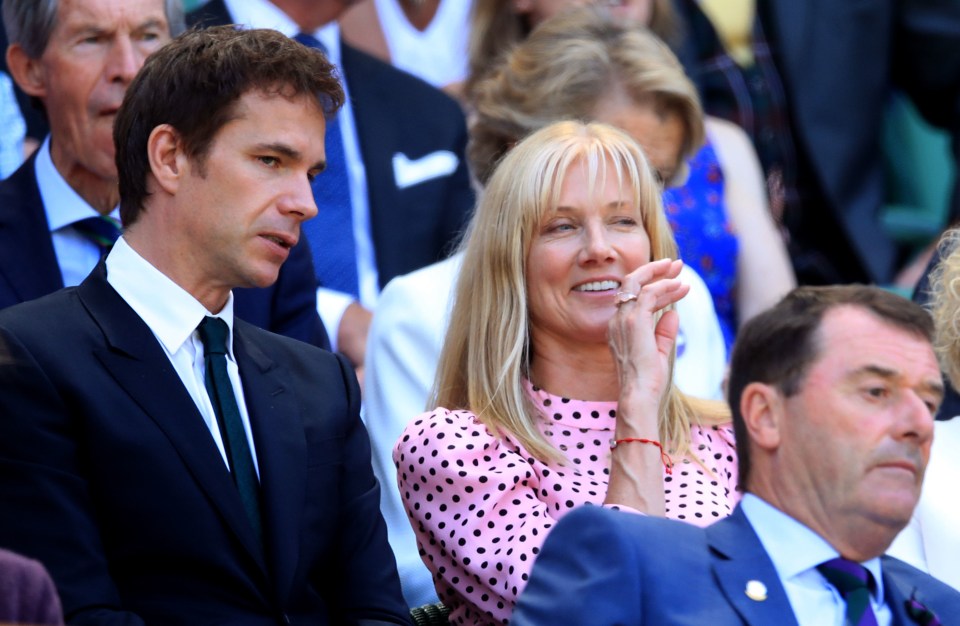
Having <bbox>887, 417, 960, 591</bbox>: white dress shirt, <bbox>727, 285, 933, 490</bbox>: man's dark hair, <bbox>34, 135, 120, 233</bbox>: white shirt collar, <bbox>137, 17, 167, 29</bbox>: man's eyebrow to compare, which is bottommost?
<bbox>887, 417, 960, 591</bbox>: white dress shirt

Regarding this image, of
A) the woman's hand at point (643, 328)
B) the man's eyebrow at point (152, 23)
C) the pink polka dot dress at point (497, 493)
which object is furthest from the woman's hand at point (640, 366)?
the man's eyebrow at point (152, 23)

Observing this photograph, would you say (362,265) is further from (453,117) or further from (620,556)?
(620,556)

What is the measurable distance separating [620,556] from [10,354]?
115 cm

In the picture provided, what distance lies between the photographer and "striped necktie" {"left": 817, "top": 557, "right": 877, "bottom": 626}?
284cm

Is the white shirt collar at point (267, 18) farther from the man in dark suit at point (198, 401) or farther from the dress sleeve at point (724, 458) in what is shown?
the dress sleeve at point (724, 458)

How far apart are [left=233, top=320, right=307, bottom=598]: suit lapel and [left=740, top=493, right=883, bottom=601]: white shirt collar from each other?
892 millimetres

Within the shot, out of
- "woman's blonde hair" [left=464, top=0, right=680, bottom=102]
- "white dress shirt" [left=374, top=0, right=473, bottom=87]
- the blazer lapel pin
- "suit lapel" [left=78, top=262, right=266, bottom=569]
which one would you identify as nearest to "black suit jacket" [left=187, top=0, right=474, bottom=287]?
"woman's blonde hair" [left=464, top=0, right=680, bottom=102]

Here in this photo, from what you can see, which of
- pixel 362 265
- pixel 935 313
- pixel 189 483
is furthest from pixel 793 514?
pixel 362 265

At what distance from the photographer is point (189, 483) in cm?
312

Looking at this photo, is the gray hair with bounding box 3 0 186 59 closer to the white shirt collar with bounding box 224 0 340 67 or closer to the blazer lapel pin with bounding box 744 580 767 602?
the white shirt collar with bounding box 224 0 340 67

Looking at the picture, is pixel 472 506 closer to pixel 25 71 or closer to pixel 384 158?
pixel 384 158

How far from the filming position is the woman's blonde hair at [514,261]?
3.84 metres

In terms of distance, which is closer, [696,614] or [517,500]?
[696,614]

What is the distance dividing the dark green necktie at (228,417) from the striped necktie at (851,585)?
1.08 m
